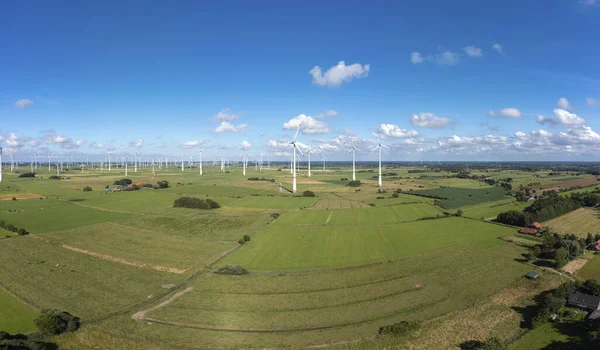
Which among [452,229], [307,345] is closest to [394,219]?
[452,229]

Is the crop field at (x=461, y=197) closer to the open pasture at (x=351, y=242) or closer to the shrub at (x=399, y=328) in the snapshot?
the open pasture at (x=351, y=242)

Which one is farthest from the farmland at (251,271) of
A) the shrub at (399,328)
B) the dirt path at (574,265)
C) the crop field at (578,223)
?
the crop field at (578,223)

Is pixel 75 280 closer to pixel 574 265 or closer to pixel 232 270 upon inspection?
pixel 232 270

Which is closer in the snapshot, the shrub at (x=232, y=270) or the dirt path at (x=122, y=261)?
the shrub at (x=232, y=270)

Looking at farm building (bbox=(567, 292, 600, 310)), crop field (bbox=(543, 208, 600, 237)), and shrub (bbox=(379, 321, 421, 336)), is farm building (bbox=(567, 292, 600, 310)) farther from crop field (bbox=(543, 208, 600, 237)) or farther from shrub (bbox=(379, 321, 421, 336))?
crop field (bbox=(543, 208, 600, 237))

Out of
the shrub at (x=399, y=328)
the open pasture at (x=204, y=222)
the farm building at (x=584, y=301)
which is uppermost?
the open pasture at (x=204, y=222)

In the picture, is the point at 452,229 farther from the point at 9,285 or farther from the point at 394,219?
the point at 9,285

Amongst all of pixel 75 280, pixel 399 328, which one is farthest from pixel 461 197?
pixel 75 280
